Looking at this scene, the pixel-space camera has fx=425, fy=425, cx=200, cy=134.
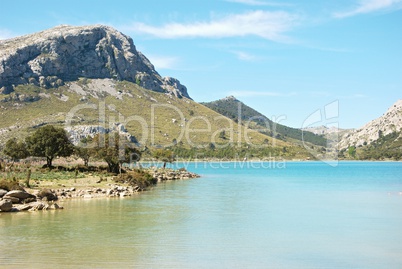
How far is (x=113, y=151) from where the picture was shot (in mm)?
68812

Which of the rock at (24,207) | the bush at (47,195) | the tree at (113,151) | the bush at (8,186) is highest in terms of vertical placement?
the tree at (113,151)

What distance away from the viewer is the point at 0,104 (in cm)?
18425

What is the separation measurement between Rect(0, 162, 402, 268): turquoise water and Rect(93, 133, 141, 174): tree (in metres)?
23.9

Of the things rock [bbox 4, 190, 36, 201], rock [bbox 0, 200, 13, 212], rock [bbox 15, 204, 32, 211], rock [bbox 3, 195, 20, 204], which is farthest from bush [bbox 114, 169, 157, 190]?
rock [bbox 0, 200, 13, 212]

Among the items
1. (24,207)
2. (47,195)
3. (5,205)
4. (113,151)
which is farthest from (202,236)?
(113,151)

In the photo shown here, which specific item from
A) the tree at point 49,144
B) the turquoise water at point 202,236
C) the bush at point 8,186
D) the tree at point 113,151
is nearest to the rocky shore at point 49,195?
the bush at point 8,186

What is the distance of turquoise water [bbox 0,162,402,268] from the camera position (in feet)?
70.0

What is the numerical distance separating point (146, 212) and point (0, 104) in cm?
16880

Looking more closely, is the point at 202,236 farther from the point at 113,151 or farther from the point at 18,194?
the point at 113,151

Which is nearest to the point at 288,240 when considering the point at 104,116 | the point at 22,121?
the point at 22,121

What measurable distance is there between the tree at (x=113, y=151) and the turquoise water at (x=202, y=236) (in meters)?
23.9

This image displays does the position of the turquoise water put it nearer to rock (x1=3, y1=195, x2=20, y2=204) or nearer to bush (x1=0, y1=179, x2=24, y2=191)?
rock (x1=3, y1=195, x2=20, y2=204)

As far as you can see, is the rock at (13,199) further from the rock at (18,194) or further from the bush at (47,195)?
the bush at (47,195)

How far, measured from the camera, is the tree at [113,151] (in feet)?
226
